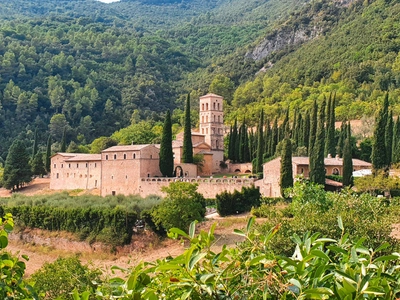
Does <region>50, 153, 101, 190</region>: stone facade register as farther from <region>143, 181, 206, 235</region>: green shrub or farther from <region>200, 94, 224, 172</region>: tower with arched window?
<region>143, 181, 206, 235</region>: green shrub

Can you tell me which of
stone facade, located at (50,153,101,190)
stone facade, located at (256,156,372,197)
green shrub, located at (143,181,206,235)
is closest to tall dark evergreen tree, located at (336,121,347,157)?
stone facade, located at (256,156,372,197)

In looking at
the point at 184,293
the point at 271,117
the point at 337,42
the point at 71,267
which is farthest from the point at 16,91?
the point at 184,293

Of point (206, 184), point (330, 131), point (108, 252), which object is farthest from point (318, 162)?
point (108, 252)

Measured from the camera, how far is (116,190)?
46.2 meters

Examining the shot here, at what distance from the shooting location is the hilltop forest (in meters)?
80.9

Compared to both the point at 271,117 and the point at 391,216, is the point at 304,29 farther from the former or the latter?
the point at 391,216

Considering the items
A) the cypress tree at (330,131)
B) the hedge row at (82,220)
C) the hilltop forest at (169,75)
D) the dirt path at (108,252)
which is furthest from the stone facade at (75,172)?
the cypress tree at (330,131)

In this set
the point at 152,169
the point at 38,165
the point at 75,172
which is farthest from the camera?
the point at 38,165

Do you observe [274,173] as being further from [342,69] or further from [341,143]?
[342,69]

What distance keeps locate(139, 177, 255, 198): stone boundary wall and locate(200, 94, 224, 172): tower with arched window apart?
50.7 ft

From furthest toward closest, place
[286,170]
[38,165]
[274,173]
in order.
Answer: [38,165] → [274,173] → [286,170]

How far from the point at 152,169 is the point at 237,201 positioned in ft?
44.6

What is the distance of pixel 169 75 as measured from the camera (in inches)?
5408

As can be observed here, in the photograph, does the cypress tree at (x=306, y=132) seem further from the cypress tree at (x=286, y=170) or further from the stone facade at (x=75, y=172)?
the stone facade at (x=75, y=172)
